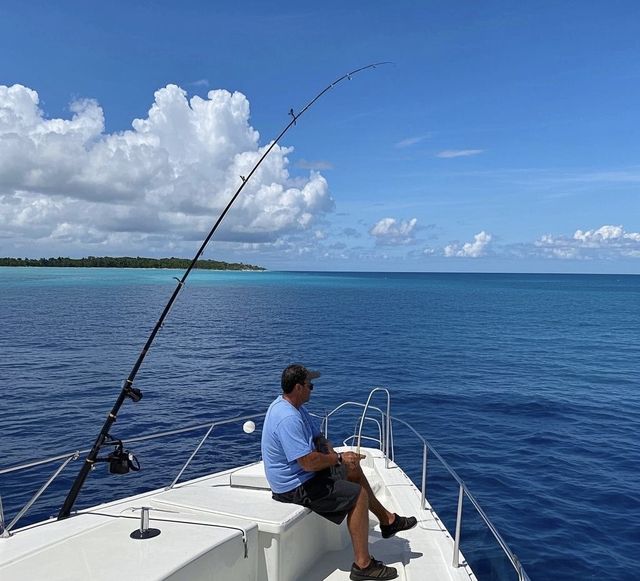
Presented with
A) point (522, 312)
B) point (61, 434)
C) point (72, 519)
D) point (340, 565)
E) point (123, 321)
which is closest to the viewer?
point (72, 519)

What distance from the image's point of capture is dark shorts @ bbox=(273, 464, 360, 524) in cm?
500

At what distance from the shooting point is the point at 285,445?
493 centimetres

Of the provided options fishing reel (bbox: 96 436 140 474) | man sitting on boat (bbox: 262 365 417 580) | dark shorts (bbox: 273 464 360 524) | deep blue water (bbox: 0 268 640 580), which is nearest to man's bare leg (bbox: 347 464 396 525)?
man sitting on boat (bbox: 262 365 417 580)

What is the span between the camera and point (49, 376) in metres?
24.6

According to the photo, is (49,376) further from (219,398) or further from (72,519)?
(72,519)

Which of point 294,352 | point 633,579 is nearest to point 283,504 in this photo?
point 633,579

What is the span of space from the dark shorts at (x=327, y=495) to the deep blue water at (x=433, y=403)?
1737mm

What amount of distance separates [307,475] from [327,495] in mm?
252

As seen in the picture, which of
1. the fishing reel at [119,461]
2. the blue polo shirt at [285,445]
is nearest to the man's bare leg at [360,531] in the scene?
the blue polo shirt at [285,445]

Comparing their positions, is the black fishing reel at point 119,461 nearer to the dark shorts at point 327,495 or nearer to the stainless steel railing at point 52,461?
the stainless steel railing at point 52,461

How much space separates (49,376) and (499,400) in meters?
19.5

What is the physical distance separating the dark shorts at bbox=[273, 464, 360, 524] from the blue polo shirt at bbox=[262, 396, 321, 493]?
0.07 meters

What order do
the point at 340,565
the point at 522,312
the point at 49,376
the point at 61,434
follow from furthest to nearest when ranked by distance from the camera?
the point at 522,312
the point at 49,376
the point at 61,434
the point at 340,565

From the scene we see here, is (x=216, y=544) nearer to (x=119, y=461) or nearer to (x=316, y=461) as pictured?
(x=316, y=461)
